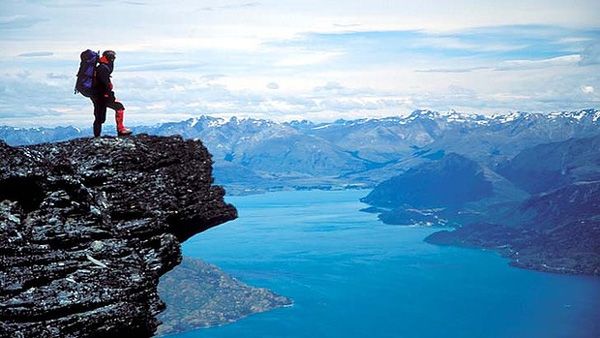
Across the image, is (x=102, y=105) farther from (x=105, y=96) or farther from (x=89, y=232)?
(x=89, y=232)

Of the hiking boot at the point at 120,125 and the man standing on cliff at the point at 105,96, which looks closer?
the man standing on cliff at the point at 105,96

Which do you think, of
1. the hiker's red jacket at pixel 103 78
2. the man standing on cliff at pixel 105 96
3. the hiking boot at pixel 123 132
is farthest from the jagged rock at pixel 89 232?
the hiker's red jacket at pixel 103 78

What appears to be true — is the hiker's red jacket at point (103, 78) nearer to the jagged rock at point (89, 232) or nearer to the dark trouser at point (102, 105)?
the dark trouser at point (102, 105)

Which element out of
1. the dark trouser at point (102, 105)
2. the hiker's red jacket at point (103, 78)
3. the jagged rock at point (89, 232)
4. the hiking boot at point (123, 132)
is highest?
the hiker's red jacket at point (103, 78)

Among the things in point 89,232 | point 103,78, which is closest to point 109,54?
point 103,78

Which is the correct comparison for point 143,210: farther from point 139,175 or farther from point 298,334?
point 298,334

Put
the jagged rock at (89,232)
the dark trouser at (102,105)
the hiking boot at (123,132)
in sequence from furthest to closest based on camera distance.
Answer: the dark trouser at (102,105), the hiking boot at (123,132), the jagged rock at (89,232)

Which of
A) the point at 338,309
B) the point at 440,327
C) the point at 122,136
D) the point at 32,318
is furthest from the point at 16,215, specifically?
the point at 338,309
